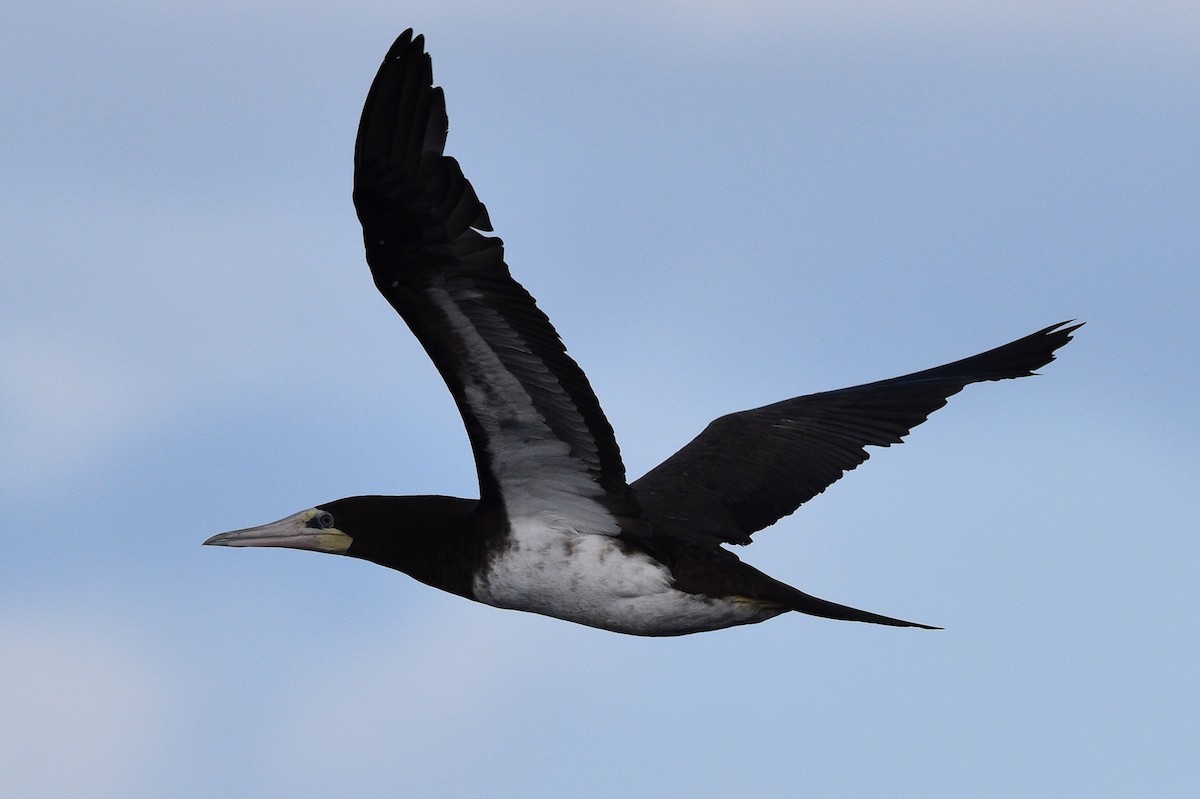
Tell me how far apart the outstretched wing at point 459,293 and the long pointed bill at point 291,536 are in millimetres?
1557

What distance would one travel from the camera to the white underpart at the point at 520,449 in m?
8.70

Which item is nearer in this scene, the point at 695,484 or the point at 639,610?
the point at 639,610

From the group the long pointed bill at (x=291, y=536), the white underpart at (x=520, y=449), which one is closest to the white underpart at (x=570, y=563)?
the white underpart at (x=520, y=449)

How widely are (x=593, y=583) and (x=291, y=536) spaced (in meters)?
2.15

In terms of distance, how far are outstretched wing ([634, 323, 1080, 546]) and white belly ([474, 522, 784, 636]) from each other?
1168mm

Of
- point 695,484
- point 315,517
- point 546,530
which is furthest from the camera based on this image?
point 695,484

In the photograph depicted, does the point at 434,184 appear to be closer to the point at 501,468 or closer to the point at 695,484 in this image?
the point at 501,468

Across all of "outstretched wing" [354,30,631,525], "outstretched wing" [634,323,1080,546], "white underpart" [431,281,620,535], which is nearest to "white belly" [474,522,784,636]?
"white underpart" [431,281,620,535]

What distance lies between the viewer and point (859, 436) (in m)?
11.7

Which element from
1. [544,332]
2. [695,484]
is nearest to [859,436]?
[695,484]

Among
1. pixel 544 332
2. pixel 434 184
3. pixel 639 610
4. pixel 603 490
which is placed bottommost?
pixel 639 610

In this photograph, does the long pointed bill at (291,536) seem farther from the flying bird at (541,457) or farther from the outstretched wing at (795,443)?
the outstretched wing at (795,443)

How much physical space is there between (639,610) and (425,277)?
2.49 meters

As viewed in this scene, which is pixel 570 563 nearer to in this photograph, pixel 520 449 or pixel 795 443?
pixel 520 449
